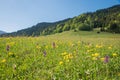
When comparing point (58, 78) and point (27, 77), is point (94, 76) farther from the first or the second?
point (27, 77)

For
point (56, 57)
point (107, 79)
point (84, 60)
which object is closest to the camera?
point (107, 79)

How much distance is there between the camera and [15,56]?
9.11m

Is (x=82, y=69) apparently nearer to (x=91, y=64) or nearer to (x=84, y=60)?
(x=91, y=64)

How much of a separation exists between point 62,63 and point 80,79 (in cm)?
153

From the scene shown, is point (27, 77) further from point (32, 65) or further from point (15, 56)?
point (15, 56)

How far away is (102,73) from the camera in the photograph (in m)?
6.48

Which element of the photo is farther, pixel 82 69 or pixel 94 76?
pixel 82 69

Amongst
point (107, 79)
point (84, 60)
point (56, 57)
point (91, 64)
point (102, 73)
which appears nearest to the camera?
point (107, 79)

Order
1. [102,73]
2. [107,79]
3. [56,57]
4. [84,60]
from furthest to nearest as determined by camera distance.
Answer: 1. [56,57]
2. [84,60]
3. [102,73]
4. [107,79]

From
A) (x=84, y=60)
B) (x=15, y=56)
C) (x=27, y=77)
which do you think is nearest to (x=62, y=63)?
(x=84, y=60)

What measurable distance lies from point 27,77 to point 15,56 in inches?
107

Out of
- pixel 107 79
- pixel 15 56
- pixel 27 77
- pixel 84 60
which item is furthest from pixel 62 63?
pixel 15 56

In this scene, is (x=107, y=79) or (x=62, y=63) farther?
(x=62, y=63)

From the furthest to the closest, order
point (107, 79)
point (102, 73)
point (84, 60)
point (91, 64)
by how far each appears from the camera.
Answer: point (84, 60), point (91, 64), point (102, 73), point (107, 79)
